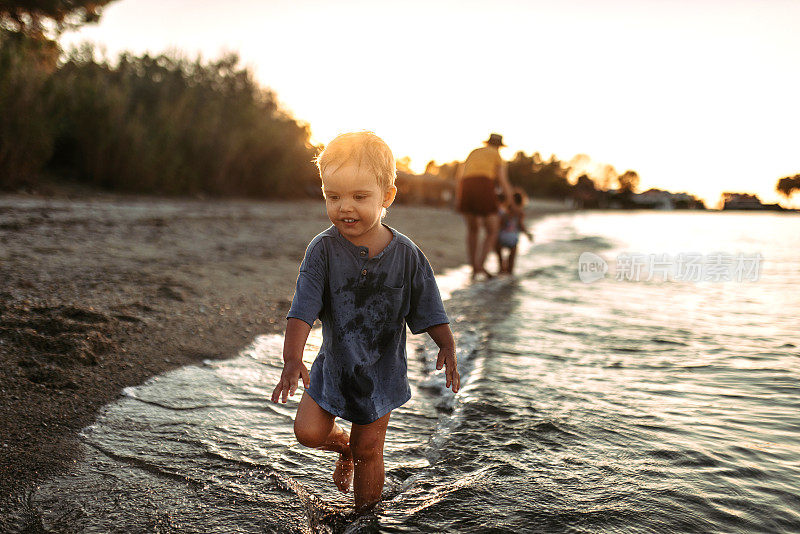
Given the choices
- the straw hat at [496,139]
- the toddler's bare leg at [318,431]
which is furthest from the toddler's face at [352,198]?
the straw hat at [496,139]

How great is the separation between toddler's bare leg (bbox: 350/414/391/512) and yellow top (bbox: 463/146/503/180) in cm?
624

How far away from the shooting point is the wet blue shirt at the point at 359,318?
6.41ft

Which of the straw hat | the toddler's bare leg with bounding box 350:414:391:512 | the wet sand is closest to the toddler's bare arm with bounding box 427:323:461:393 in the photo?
the toddler's bare leg with bounding box 350:414:391:512

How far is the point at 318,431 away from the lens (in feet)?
6.48

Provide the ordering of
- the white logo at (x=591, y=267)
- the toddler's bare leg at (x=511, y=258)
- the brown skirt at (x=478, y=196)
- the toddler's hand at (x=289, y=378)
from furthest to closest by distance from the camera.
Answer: the white logo at (x=591, y=267)
the toddler's bare leg at (x=511, y=258)
the brown skirt at (x=478, y=196)
the toddler's hand at (x=289, y=378)

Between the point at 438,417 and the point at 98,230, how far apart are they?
5141 mm

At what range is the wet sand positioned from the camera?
7.76 ft

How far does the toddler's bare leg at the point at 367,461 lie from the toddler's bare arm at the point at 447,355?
11.5 inches

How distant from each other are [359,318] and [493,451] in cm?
101

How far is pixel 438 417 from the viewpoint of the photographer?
115 inches

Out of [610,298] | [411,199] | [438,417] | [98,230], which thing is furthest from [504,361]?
[411,199]

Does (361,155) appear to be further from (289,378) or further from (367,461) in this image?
(367,461)

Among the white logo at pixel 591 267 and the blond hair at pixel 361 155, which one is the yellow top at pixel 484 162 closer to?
the white logo at pixel 591 267

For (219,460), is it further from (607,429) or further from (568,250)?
(568,250)
